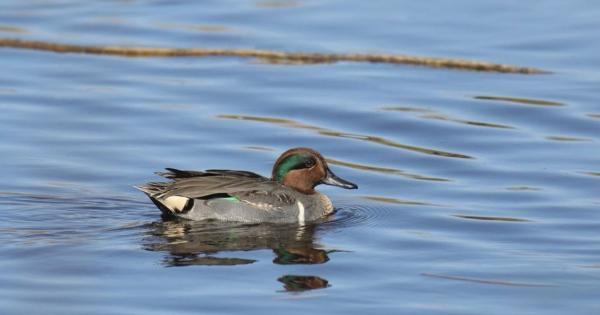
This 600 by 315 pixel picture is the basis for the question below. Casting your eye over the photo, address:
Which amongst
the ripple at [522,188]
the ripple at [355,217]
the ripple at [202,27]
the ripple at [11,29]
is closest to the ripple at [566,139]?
the ripple at [522,188]

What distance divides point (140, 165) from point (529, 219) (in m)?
3.58

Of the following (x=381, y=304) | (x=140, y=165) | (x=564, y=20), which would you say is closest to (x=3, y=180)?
(x=140, y=165)

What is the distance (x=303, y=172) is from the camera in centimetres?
1252

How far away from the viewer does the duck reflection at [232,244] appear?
33.9 feet

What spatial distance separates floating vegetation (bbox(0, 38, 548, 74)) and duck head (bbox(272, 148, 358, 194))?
5439 mm

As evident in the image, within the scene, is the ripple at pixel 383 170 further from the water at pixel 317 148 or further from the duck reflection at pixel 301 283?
the duck reflection at pixel 301 283

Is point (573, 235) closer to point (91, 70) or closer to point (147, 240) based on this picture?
point (147, 240)

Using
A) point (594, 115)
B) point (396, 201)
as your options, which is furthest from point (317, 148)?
point (594, 115)

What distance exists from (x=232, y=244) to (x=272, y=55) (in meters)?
7.35

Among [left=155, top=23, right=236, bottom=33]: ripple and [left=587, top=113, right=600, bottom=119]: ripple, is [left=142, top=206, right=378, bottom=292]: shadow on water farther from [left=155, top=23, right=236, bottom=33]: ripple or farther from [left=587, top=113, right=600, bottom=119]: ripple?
[left=155, top=23, right=236, bottom=33]: ripple

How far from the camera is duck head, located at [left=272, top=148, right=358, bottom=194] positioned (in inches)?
490

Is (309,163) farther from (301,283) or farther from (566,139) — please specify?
(566,139)

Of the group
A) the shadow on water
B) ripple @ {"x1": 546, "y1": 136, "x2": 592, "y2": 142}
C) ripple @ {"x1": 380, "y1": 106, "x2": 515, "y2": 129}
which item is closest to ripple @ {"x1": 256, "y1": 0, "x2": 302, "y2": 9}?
ripple @ {"x1": 380, "y1": 106, "x2": 515, "y2": 129}

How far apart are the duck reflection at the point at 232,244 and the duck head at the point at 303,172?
0.63m
